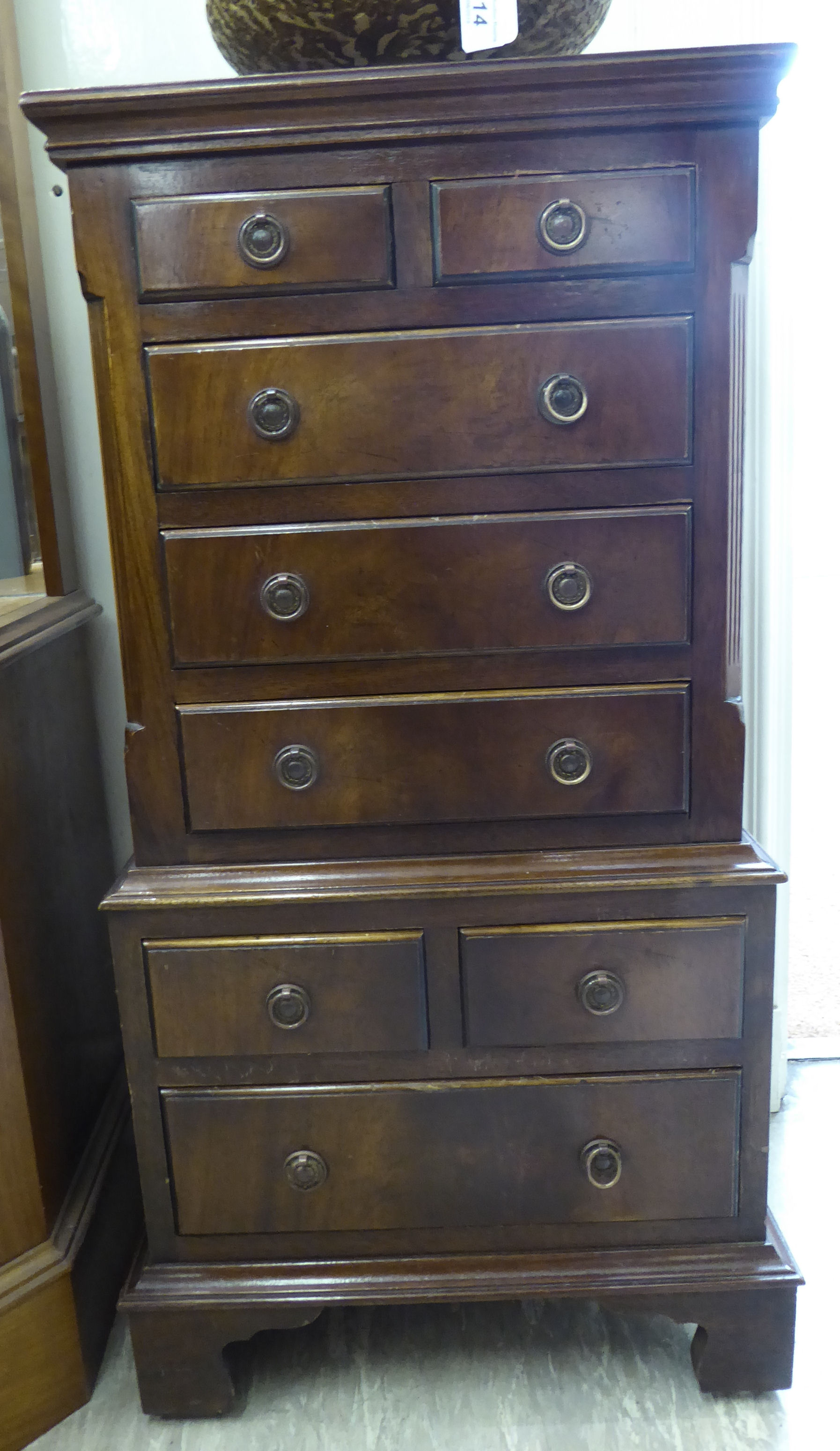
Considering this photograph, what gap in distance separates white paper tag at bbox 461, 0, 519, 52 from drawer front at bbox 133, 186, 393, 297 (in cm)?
17

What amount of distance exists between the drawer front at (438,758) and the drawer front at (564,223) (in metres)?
0.47

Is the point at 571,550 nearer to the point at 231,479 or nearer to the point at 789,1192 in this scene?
the point at 231,479

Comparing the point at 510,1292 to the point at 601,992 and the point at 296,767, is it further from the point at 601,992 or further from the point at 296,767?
the point at 296,767

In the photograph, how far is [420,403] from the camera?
49.7 inches

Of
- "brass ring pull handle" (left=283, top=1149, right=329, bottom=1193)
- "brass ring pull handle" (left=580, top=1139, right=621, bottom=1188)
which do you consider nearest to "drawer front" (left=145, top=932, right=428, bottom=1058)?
"brass ring pull handle" (left=283, top=1149, right=329, bottom=1193)

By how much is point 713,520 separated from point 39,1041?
3.61 feet

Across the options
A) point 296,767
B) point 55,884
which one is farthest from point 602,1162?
point 55,884

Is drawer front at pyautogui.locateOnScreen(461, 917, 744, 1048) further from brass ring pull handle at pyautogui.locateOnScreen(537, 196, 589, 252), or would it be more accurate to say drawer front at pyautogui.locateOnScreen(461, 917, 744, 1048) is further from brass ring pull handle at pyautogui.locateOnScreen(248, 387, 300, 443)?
brass ring pull handle at pyautogui.locateOnScreen(537, 196, 589, 252)

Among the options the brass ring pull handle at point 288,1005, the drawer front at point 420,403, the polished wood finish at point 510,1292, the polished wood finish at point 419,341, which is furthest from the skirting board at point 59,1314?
the drawer front at point 420,403

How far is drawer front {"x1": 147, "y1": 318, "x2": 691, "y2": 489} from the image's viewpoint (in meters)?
1.25

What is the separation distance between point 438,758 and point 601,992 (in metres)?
0.35

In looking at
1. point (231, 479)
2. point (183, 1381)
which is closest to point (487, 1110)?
point (183, 1381)

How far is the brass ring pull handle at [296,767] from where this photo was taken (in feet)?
4.43

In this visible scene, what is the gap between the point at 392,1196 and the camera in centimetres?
145
